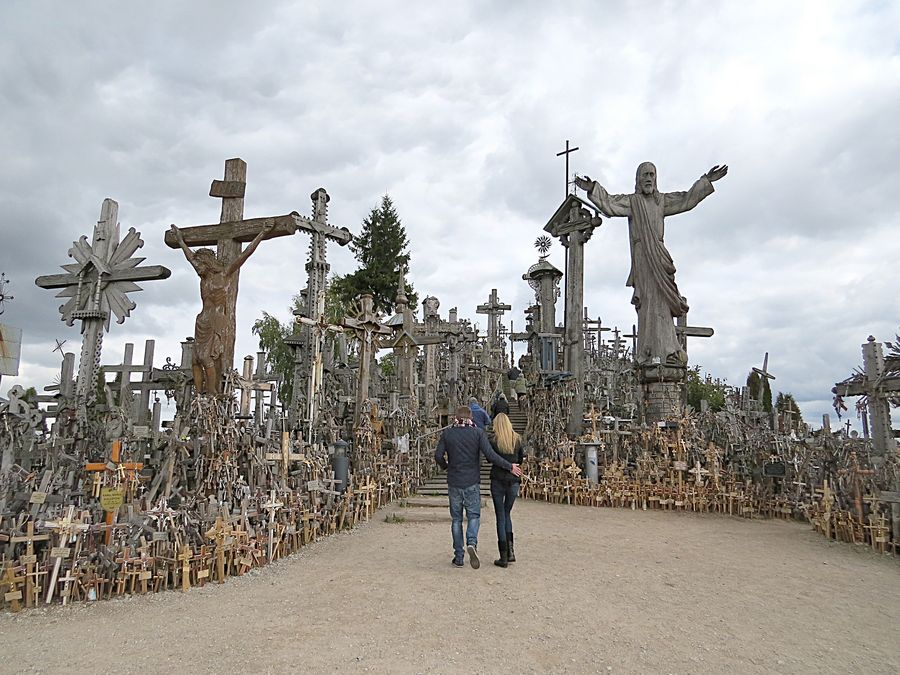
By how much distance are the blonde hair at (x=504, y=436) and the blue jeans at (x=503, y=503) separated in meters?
0.40

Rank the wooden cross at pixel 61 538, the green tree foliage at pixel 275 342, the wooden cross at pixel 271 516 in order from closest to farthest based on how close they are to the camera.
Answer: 1. the wooden cross at pixel 61 538
2. the wooden cross at pixel 271 516
3. the green tree foliage at pixel 275 342

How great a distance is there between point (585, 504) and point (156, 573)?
8.67 m

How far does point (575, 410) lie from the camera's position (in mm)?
14297

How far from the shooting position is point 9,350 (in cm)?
705

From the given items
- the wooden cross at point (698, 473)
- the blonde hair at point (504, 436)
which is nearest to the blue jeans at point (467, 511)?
the blonde hair at point (504, 436)

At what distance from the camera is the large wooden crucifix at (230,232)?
7719 millimetres

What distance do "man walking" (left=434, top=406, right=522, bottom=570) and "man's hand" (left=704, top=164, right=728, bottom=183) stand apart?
11089 mm

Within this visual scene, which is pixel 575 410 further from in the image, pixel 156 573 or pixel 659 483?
pixel 156 573

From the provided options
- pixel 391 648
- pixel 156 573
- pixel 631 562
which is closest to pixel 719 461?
pixel 631 562

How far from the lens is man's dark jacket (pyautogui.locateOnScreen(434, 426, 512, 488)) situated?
6.37 m

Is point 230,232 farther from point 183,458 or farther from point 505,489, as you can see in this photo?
A: point 505,489

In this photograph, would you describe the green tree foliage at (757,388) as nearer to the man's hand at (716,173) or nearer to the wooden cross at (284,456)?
the man's hand at (716,173)

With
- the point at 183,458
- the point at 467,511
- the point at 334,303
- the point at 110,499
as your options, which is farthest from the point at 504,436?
the point at 334,303

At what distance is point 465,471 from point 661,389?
8.65 m
